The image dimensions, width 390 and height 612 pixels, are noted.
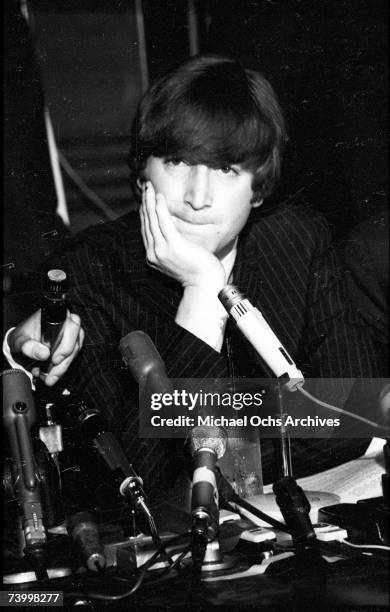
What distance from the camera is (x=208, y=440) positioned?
973 mm

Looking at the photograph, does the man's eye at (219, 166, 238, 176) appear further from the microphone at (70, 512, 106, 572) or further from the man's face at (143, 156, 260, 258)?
the microphone at (70, 512, 106, 572)

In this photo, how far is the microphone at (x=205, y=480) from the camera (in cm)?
87

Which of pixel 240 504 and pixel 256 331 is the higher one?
pixel 256 331

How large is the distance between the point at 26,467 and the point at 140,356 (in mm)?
232

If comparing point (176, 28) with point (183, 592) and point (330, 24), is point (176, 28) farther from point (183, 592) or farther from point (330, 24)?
point (183, 592)

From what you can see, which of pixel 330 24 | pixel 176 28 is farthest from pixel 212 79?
pixel 330 24

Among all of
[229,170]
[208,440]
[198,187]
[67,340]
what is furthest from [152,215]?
[208,440]

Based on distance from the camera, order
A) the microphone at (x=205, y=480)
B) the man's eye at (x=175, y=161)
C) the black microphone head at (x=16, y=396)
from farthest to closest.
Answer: the man's eye at (x=175, y=161)
the black microphone head at (x=16, y=396)
the microphone at (x=205, y=480)

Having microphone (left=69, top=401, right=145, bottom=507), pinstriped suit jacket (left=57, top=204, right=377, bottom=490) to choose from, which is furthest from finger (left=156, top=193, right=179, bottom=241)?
microphone (left=69, top=401, right=145, bottom=507)

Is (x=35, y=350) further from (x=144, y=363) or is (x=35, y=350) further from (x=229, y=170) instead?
(x=229, y=170)

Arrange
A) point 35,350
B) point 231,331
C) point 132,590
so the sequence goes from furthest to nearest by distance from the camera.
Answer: point 231,331, point 35,350, point 132,590

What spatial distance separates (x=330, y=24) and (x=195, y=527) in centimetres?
117

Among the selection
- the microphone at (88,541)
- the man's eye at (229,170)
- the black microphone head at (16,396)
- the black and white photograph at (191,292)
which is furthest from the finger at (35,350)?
the man's eye at (229,170)

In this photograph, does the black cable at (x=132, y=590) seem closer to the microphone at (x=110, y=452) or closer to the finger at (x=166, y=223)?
the microphone at (x=110, y=452)
